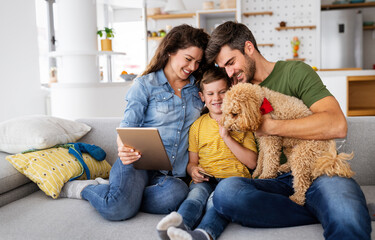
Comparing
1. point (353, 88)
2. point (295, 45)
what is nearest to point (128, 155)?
point (353, 88)

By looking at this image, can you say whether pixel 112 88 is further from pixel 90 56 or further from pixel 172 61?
pixel 172 61

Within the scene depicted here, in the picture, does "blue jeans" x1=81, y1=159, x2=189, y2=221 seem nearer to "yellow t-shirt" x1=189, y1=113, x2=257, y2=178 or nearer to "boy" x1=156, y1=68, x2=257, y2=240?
"boy" x1=156, y1=68, x2=257, y2=240

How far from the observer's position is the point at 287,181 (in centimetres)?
181

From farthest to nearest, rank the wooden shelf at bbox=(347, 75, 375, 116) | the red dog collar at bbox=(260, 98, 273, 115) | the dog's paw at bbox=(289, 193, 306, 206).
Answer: the wooden shelf at bbox=(347, 75, 375, 116) < the red dog collar at bbox=(260, 98, 273, 115) < the dog's paw at bbox=(289, 193, 306, 206)

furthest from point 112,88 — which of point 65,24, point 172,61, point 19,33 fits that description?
point 172,61

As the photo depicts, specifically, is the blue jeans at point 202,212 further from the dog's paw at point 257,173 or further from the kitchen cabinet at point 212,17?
the kitchen cabinet at point 212,17

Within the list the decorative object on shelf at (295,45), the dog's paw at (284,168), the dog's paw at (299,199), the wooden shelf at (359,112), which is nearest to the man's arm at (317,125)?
the dog's paw at (284,168)

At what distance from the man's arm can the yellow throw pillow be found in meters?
1.14

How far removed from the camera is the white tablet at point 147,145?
1676 mm

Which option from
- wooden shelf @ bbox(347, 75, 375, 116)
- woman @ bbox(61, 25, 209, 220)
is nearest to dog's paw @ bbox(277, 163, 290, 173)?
woman @ bbox(61, 25, 209, 220)

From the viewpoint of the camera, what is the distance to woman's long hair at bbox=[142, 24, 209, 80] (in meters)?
2.08

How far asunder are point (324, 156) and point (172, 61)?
1032 mm

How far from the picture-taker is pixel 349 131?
2.12 m

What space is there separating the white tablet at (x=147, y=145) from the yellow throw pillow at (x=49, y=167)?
444 mm
